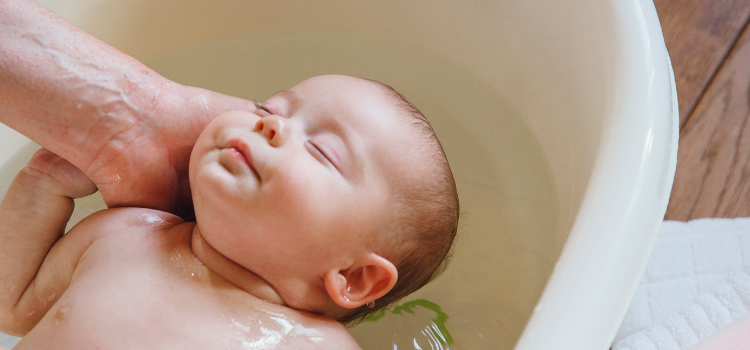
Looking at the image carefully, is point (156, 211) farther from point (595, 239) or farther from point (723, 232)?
point (723, 232)

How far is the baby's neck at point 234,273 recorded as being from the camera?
2.53 feet

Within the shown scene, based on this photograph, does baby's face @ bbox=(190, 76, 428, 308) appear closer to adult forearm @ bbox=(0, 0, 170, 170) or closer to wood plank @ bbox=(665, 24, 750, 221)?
adult forearm @ bbox=(0, 0, 170, 170)

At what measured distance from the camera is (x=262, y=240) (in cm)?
74

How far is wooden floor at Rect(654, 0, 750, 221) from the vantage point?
51.9 inches

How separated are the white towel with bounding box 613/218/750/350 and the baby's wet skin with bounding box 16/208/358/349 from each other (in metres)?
0.72

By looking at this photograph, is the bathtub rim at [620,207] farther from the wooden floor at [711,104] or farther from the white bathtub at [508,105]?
the wooden floor at [711,104]

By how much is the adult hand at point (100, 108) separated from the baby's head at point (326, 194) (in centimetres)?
15

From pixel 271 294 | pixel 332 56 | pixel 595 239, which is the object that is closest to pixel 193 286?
pixel 271 294

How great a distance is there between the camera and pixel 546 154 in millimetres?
1066

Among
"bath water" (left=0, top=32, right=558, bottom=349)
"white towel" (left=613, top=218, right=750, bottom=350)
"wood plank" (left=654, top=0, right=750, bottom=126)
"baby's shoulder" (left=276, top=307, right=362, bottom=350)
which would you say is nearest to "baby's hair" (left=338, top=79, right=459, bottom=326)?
"baby's shoulder" (left=276, top=307, right=362, bottom=350)

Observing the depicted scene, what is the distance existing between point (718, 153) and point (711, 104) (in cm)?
13

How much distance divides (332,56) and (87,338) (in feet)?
2.71

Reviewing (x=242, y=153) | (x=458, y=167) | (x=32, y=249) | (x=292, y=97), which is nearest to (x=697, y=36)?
(x=458, y=167)

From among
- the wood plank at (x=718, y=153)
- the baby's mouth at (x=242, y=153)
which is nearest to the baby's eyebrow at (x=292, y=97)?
the baby's mouth at (x=242, y=153)
